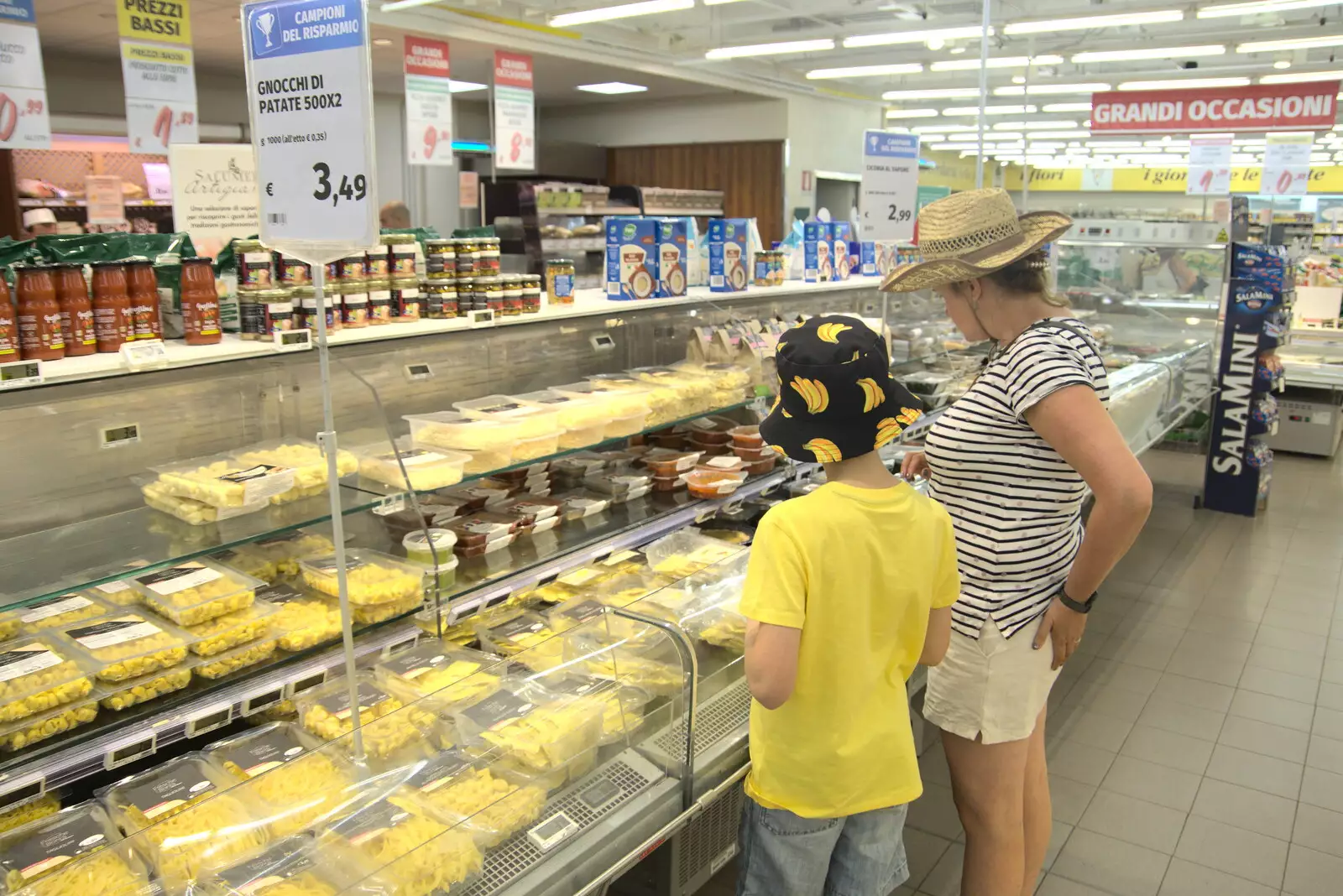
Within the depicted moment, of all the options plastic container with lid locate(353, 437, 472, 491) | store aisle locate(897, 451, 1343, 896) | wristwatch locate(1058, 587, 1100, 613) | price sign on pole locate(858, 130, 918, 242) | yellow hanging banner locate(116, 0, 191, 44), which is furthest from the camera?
yellow hanging banner locate(116, 0, 191, 44)

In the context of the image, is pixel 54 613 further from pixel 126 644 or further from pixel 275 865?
pixel 275 865

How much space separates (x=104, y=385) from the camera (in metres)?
2.26

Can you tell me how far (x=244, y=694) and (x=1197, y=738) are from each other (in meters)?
3.87

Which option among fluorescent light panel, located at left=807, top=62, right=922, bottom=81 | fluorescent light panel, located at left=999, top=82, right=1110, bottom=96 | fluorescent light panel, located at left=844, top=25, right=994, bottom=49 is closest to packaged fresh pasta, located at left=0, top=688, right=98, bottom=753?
fluorescent light panel, located at left=844, top=25, right=994, bottom=49

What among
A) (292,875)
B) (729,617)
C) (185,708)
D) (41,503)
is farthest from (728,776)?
(41,503)

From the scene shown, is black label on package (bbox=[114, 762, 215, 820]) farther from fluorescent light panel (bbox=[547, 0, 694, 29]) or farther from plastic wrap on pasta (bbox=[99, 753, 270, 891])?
fluorescent light panel (bbox=[547, 0, 694, 29])

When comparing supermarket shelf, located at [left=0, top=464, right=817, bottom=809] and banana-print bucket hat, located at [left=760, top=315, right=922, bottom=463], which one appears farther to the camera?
supermarket shelf, located at [left=0, top=464, right=817, bottom=809]

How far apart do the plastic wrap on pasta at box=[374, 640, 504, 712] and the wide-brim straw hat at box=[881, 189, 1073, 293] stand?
1516mm

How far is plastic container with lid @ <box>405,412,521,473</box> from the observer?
2.86 meters

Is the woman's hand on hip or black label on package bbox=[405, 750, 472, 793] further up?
the woman's hand on hip

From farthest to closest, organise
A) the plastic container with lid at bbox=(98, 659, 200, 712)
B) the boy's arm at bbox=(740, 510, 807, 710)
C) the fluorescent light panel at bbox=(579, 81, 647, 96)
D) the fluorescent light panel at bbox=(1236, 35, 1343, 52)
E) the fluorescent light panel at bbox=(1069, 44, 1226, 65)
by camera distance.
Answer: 1. the fluorescent light panel at bbox=(579, 81, 647, 96)
2. the fluorescent light panel at bbox=(1069, 44, 1226, 65)
3. the fluorescent light panel at bbox=(1236, 35, 1343, 52)
4. the plastic container with lid at bbox=(98, 659, 200, 712)
5. the boy's arm at bbox=(740, 510, 807, 710)

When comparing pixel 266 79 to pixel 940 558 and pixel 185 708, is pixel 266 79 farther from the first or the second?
pixel 940 558

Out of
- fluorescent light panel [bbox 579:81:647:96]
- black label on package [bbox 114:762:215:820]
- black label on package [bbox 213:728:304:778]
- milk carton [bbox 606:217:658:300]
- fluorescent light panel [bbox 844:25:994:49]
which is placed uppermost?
fluorescent light panel [bbox 579:81:647:96]

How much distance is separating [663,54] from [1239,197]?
21.0 ft
